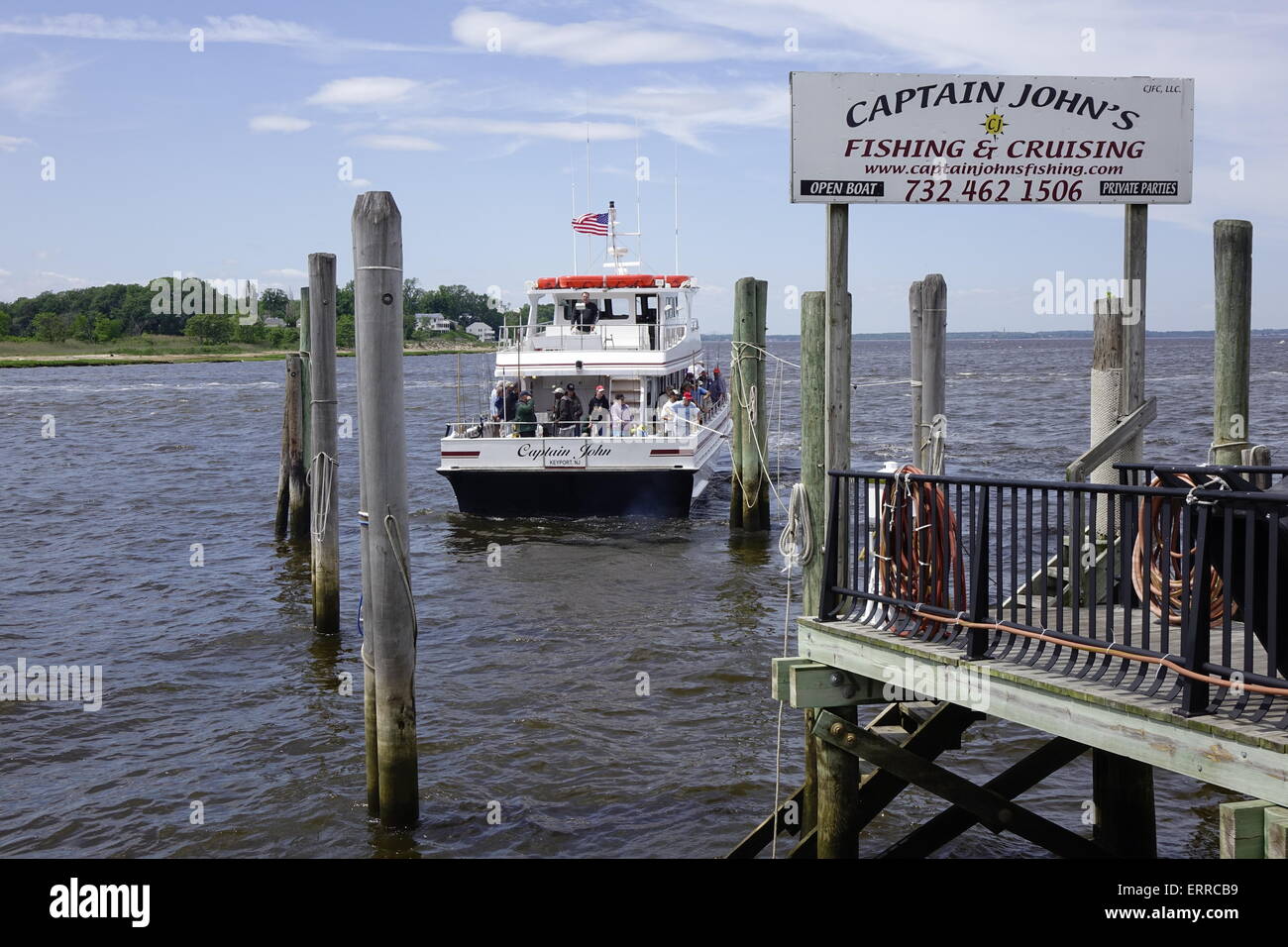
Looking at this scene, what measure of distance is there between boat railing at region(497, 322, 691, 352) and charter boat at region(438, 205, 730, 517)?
0.03m

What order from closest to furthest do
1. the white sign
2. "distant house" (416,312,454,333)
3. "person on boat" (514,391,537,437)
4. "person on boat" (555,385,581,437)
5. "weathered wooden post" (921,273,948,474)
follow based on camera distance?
the white sign
"weathered wooden post" (921,273,948,474)
"person on boat" (514,391,537,437)
"person on boat" (555,385,581,437)
"distant house" (416,312,454,333)

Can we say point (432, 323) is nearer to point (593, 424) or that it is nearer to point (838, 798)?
point (593, 424)

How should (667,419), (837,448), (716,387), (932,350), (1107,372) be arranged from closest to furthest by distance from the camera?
1. (837,448)
2. (1107,372)
3. (932,350)
4. (667,419)
5. (716,387)

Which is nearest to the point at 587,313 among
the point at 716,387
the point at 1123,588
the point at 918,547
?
the point at 716,387

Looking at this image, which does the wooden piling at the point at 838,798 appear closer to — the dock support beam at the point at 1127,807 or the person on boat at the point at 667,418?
the dock support beam at the point at 1127,807

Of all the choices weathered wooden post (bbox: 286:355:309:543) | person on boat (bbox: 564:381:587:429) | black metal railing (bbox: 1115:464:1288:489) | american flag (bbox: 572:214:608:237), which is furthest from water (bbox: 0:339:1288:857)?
american flag (bbox: 572:214:608:237)

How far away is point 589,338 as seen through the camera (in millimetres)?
26219

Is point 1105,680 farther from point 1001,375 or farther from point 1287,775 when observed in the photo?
point 1001,375

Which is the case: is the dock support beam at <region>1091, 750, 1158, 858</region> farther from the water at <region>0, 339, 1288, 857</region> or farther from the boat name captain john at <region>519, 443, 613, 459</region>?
the boat name captain john at <region>519, 443, 613, 459</region>

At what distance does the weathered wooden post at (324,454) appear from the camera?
1462 cm

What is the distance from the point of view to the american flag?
2919 cm

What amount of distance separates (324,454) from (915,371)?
6628mm

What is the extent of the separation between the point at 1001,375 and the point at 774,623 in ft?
251
